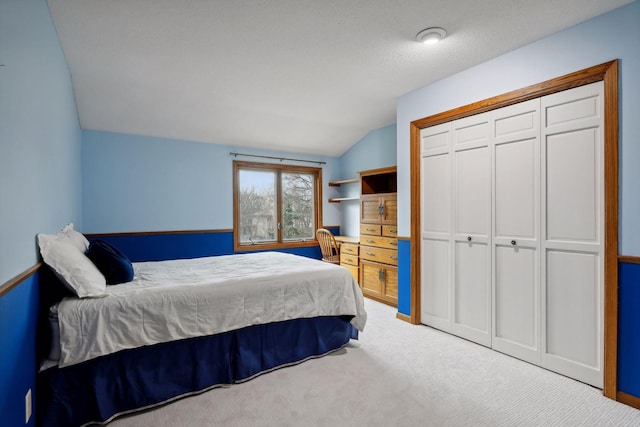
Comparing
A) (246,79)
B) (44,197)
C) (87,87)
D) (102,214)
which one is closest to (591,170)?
(246,79)

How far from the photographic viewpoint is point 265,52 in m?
2.57

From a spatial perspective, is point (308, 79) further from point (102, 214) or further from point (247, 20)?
point (102, 214)

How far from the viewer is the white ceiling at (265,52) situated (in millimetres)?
2033

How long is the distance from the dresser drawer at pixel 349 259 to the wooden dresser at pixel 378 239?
117mm

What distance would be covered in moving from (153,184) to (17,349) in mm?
3069

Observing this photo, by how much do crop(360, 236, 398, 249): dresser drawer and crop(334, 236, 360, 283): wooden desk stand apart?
0.20m

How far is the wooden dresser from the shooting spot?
3896 millimetres

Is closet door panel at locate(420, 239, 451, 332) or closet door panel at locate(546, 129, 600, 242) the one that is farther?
closet door panel at locate(420, 239, 451, 332)

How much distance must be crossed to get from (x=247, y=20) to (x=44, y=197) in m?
1.69

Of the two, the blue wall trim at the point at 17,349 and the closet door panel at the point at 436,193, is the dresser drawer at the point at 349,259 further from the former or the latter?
the blue wall trim at the point at 17,349

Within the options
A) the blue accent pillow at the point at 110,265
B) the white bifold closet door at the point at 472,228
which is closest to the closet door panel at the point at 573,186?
the white bifold closet door at the point at 472,228

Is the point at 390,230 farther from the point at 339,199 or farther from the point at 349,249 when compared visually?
the point at 339,199

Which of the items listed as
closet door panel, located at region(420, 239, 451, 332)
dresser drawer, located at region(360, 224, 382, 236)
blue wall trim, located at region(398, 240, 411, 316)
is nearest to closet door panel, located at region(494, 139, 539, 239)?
closet door panel, located at region(420, 239, 451, 332)

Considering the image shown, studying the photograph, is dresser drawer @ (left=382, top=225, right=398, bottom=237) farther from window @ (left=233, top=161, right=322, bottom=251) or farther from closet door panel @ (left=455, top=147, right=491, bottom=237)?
window @ (left=233, top=161, right=322, bottom=251)
